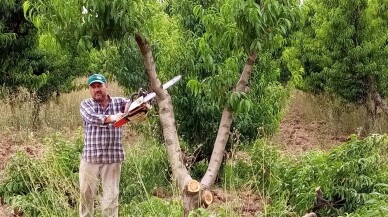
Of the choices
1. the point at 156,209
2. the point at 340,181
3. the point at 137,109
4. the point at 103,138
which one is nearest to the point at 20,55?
the point at 103,138

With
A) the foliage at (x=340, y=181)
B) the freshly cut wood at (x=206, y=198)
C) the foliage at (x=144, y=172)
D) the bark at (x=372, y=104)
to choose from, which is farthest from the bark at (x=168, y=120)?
the bark at (x=372, y=104)

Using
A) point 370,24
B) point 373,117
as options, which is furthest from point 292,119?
point 370,24

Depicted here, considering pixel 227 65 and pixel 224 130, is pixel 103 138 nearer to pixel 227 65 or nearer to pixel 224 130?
pixel 224 130

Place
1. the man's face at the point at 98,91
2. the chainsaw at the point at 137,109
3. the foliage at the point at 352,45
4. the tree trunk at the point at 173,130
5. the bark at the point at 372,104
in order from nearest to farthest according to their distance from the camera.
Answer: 1. the chainsaw at the point at 137,109
2. the man's face at the point at 98,91
3. the tree trunk at the point at 173,130
4. the foliage at the point at 352,45
5. the bark at the point at 372,104

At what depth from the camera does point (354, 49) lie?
33.8ft

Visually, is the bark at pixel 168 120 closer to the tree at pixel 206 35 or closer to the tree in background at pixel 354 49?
the tree at pixel 206 35

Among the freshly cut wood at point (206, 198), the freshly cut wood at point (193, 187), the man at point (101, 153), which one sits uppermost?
the man at point (101, 153)

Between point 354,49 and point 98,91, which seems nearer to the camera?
point 98,91

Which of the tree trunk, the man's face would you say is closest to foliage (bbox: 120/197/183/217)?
the tree trunk

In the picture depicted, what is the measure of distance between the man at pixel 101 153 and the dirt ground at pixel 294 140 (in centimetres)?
121

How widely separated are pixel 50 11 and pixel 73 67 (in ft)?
29.8

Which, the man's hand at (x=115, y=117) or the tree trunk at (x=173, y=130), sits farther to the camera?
the tree trunk at (x=173, y=130)

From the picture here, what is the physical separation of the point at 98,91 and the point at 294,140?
23.0ft

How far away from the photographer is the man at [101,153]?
5.71 metres
